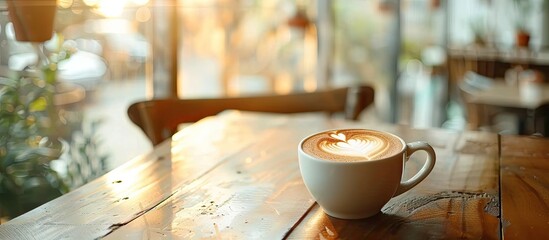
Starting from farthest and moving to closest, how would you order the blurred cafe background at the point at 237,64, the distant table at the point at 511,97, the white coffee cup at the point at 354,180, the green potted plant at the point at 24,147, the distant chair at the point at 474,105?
the distant chair at the point at 474,105 < the distant table at the point at 511,97 < the blurred cafe background at the point at 237,64 < the green potted plant at the point at 24,147 < the white coffee cup at the point at 354,180

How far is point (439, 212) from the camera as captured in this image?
0.98 m

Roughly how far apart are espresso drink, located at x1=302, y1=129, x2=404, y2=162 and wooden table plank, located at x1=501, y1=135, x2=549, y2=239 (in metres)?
0.20

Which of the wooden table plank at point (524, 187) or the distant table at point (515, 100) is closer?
the wooden table plank at point (524, 187)

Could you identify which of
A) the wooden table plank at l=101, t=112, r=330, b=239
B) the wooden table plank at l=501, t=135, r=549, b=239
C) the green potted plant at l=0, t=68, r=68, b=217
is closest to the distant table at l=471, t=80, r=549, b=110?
the wooden table plank at l=501, t=135, r=549, b=239

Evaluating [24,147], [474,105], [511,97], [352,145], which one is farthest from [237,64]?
[352,145]

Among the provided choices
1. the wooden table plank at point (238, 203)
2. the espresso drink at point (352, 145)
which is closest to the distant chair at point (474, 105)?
the wooden table plank at point (238, 203)

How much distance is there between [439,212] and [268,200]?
0.89 feet

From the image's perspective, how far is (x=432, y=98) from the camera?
5016 millimetres

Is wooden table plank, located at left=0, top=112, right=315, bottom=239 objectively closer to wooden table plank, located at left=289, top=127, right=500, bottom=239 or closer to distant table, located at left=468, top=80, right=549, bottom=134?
wooden table plank, located at left=289, top=127, right=500, bottom=239

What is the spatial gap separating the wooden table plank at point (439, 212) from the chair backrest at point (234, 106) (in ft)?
2.14

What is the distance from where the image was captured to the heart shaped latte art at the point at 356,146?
0.93m

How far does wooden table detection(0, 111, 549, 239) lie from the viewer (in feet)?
2.97

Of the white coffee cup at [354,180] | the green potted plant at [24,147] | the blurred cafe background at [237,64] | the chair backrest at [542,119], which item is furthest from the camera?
the chair backrest at [542,119]

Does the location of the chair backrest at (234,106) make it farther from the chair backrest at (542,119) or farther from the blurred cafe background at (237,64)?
the chair backrest at (542,119)
